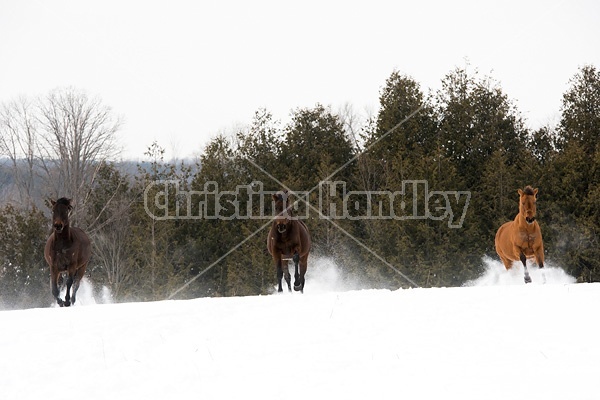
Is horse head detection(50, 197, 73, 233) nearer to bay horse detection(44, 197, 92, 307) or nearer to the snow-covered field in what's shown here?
bay horse detection(44, 197, 92, 307)

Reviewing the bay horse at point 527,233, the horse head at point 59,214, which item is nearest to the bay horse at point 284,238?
the horse head at point 59,214

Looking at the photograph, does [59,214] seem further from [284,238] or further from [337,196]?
[337,196]

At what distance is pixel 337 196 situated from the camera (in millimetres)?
40969

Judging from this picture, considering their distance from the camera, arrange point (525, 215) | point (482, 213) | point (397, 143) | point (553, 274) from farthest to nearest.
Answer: point (397, 143)
point (482, 213)
point (553, 274)
point (525, 215)

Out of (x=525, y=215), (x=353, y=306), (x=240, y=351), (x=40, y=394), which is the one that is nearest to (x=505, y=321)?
(x=353, y=306)

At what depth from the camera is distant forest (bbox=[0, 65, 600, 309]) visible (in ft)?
121

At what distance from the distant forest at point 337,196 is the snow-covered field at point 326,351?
26.5 m

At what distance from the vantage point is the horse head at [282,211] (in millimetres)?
14898

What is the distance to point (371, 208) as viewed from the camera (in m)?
41.2

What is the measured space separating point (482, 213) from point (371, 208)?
21.3 feet

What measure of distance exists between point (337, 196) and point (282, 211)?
85.5ft

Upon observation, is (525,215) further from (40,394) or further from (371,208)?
(371,208)

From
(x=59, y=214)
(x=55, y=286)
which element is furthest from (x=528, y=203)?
(x=55, y=286)

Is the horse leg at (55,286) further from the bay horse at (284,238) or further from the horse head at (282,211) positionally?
the horse head at (282,211)
